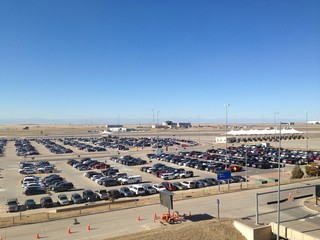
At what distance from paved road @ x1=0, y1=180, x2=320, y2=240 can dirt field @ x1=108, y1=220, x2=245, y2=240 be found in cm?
246

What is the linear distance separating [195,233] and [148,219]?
20.1 ft

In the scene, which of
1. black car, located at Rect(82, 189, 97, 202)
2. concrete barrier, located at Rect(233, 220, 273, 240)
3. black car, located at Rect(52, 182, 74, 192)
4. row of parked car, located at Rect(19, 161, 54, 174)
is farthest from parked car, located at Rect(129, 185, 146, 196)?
row of parked car, located at Rect(19, 161, 54, 174)

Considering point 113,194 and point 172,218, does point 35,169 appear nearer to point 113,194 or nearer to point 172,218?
point 113,194

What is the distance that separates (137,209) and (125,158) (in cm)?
3995

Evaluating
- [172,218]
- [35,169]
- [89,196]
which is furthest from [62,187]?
[172,218]

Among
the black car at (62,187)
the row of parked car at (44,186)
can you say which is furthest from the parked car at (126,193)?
the row of parked car at (44,186)

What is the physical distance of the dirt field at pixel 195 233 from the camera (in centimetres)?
2097

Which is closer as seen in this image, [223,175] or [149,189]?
[223,175]

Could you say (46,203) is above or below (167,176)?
above

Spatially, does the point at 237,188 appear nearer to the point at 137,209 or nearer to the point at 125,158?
the point at 137,209

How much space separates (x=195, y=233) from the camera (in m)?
21.5

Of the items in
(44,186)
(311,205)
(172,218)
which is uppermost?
(311,205)

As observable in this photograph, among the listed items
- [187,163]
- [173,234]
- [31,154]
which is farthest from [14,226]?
[31,154]

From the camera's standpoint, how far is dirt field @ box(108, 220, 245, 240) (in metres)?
21.0
